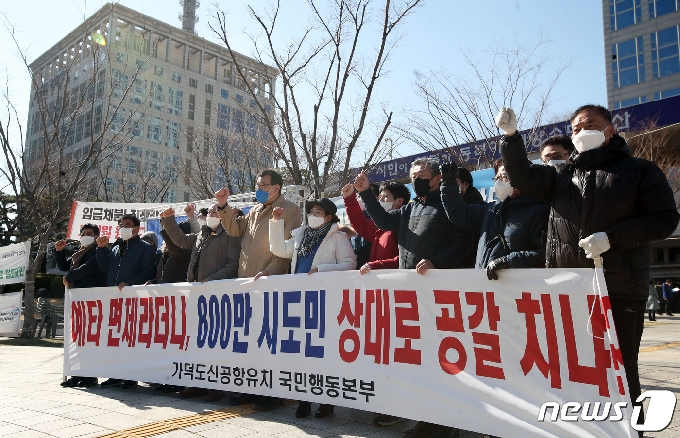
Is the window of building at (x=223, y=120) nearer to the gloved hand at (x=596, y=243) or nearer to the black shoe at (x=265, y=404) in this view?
the black shoe at (x=265, y=404)

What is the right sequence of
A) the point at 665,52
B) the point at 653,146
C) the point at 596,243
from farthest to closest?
the point at 665,52, the point at 653,146, the point at 596,243

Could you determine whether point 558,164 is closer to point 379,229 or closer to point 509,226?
point 509,226

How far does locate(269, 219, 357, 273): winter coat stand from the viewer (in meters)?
4.54

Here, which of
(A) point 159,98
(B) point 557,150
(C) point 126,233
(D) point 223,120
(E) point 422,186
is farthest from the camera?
(A) point 159,98

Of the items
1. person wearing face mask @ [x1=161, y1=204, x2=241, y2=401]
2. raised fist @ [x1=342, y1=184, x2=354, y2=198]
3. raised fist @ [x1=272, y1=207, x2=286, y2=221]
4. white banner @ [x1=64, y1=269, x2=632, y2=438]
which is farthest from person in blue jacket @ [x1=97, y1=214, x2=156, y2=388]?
raised fist @ [x1=342, y1=184, x2=354, y2=198]

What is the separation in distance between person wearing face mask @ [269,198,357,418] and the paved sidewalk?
118cm

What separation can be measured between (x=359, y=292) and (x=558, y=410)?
1.55 m

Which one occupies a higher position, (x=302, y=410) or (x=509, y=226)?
(x=509, y=226)

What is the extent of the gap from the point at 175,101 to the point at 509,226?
61.8 m

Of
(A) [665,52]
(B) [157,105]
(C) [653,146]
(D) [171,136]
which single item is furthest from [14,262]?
(B) [157,105]

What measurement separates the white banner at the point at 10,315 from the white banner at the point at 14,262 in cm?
39

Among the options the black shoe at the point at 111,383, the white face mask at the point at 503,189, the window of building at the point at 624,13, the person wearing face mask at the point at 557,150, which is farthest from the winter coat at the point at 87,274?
the window of building at the point at 624,13

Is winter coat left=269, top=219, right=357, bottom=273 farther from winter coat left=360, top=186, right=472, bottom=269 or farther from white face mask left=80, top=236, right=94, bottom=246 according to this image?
white face mask left=80, top=236, right=94, bottom=246

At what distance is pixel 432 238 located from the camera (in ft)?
12.9
